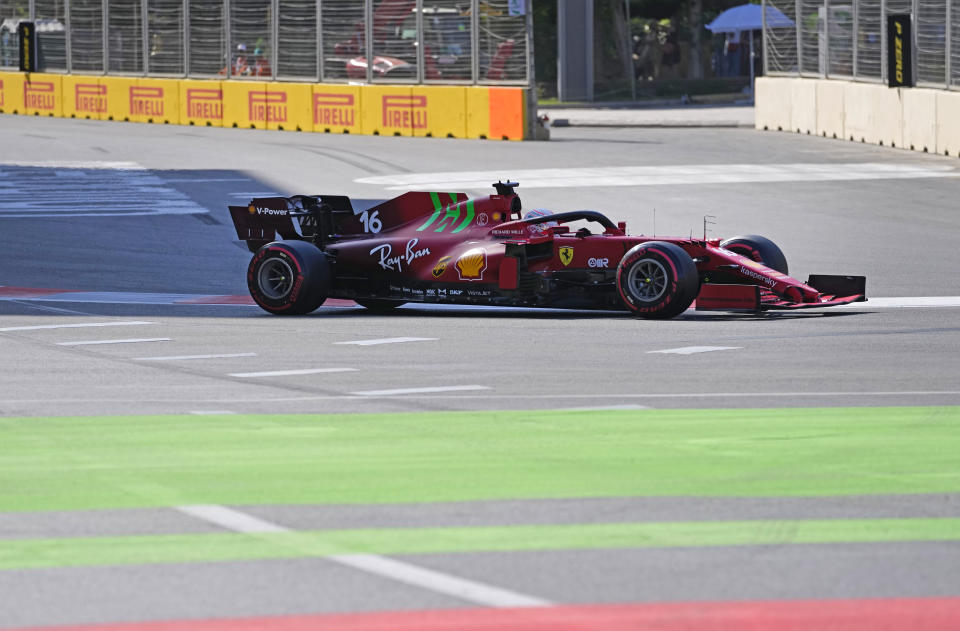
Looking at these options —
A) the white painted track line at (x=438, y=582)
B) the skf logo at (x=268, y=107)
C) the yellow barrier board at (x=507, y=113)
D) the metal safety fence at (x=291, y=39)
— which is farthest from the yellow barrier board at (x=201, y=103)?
the white painted track line at (x=438, y=582)

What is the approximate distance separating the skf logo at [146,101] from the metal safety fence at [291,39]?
2.03ft

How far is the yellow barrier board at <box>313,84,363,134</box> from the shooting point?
41.8 meters

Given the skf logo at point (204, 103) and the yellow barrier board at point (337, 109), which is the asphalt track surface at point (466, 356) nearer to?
the yellow barrier board at point (337, 109)

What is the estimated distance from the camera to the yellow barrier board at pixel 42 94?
161 ft

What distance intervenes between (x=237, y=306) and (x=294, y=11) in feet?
91.4

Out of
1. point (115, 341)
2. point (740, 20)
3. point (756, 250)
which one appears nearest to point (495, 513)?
point (115, 341)

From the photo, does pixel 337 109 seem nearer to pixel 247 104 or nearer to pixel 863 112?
pixel 247 104

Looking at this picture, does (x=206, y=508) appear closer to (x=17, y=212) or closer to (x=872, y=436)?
(x=872, y=436)

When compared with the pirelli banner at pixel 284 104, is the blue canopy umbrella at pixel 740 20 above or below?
above

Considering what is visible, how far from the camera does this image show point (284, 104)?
141 ft

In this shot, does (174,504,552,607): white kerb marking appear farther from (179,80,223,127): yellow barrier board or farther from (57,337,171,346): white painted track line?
(179,80,223,127): yellow barrier board

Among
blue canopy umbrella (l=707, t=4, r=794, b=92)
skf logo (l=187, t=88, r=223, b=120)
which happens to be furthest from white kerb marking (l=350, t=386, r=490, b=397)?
blue canopy umbrella (l=707, t=4, r=794, b=92)

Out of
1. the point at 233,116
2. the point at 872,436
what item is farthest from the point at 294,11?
the point at 872,436

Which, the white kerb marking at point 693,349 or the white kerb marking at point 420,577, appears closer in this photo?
the white kerb marking at point 420,577
